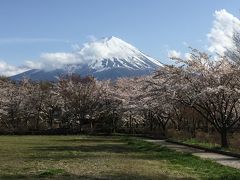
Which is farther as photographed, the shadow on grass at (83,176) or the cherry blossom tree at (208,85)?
the cherry blossom tree at (208,85)

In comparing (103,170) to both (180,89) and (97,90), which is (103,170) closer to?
(180,89)

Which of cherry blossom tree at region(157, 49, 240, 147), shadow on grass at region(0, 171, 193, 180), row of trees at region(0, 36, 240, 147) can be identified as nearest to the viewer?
shadow on grass at region(0, 171, 193, 180)

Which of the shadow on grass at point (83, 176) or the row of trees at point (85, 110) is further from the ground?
the row of trees at point (85, 110)

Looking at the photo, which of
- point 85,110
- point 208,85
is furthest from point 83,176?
point 85,110

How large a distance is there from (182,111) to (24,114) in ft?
110

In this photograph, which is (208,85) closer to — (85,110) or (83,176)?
(83,176)

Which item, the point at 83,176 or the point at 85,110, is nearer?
the point at 83,176

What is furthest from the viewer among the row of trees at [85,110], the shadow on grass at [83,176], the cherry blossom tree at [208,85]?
the row of trees at [85,110]

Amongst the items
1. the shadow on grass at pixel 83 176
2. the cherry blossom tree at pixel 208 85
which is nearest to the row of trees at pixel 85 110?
the cherry blossom tree at pixel 208 85

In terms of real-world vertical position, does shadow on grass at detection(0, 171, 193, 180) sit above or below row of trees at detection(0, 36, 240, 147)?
below

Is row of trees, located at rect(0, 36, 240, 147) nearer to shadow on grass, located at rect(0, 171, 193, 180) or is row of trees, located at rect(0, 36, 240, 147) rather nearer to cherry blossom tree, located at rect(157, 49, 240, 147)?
cherry blossom tree, located at rect(157, 49, 240, 147)

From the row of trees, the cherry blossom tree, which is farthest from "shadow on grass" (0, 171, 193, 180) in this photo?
the row of trees

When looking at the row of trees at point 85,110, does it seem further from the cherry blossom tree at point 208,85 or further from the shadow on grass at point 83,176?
the shadow on grass at point 83,176

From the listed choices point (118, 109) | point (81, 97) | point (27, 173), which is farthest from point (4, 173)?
point (81, 97)
